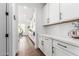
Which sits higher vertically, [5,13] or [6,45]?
[5,13]

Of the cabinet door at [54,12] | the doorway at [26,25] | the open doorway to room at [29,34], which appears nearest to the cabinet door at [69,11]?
the cabinet door at [54,12]

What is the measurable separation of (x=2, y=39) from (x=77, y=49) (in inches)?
82.5

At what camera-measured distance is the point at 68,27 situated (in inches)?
111

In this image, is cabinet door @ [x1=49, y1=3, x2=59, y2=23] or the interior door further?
cabinet door @ [x1=49, y1=3, x2=59, y2=23]

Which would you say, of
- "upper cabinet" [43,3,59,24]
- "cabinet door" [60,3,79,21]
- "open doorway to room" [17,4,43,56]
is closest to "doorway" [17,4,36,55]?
"open doorway to room" [17,4,43,56]

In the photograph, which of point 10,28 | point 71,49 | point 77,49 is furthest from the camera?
point 10,28

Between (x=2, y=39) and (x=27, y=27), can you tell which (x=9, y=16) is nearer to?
(x=2, y=39)

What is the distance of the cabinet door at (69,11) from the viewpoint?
2314mm

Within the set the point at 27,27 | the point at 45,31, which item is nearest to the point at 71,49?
the point at 45,31

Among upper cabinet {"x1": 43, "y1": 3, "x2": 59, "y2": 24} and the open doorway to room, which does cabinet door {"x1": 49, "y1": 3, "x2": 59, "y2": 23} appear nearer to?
upper cabinet {"x1": 43, "y1": 3, "x2": 59, "y2": 24}

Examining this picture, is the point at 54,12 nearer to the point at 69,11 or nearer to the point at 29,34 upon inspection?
the point at 69,11

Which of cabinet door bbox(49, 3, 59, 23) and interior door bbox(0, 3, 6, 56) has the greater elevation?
cabinet door bbox(49, 3, 59, 23)

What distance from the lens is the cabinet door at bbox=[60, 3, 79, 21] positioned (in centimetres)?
231

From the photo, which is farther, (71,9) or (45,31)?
(45,31)
